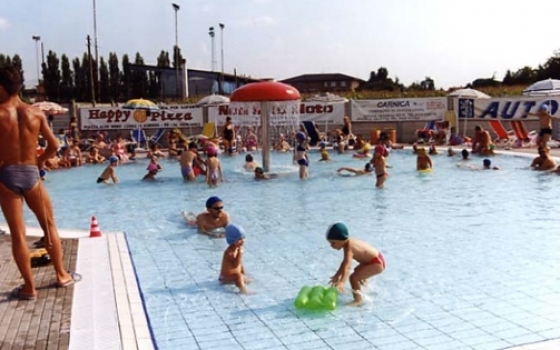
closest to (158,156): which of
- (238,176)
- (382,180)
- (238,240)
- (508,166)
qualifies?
(238,176)

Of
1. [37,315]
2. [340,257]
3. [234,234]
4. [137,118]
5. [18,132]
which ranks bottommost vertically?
[340,257]

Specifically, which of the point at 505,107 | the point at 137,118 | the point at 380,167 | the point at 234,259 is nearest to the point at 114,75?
the point at 137,118

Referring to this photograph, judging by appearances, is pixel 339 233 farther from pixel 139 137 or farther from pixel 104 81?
pixel 104 81

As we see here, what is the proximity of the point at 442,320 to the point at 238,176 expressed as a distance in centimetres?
1065

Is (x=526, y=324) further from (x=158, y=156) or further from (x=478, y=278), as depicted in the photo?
(x=158, y=156)

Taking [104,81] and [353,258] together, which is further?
[104,81]

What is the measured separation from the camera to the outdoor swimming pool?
15.0 ft

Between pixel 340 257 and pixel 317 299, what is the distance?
1.86m

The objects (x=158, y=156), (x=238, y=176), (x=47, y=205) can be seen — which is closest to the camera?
(x=47, y=205)

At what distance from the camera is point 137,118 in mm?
23891

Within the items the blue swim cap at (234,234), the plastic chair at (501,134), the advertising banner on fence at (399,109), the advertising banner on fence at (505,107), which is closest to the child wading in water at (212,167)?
the blue swim cap at (234,234)

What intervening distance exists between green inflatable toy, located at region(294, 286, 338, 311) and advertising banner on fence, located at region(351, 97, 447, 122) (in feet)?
62.9

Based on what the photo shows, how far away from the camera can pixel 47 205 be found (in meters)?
5.10

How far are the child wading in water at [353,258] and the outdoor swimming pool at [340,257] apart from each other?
17 centimetres
